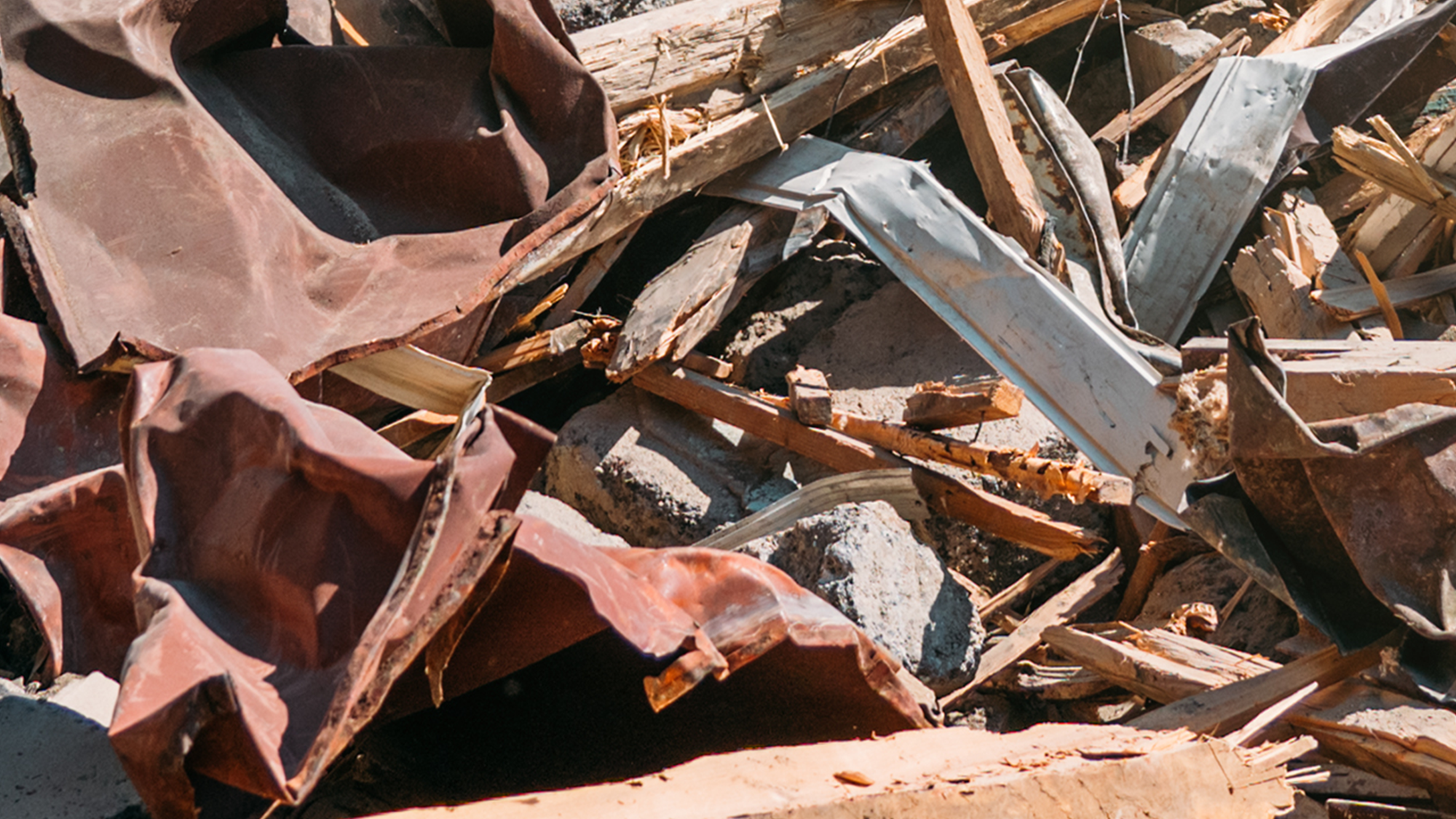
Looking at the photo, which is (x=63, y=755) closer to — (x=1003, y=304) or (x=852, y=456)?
(x=852, y=456)

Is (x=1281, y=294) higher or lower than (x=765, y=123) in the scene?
lower

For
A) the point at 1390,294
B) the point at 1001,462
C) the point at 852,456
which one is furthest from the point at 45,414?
the point at 1390,294

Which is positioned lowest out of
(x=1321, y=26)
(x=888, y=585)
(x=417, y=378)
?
(x=888, y=585)

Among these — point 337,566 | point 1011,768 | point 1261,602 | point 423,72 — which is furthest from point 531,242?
point 1261,602

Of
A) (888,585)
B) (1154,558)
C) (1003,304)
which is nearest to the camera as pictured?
(888,585)

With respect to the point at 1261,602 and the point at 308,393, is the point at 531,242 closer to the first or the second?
the point at 308,393

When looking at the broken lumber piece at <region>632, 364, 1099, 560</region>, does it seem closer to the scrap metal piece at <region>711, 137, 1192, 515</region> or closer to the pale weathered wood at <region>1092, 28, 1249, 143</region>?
the scrap metal piece at <region>711, 137, 1192, 515</region>

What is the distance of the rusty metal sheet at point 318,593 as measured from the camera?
1.28 m

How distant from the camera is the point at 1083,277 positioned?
13.2ft

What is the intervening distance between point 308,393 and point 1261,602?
2.84 meters

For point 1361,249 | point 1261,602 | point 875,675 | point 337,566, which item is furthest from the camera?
point 1361,249

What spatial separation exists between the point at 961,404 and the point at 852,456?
0.41m

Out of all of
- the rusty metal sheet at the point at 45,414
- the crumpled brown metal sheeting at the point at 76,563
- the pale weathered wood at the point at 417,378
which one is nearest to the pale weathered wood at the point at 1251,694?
the pale weathered wood at the point at 417,378

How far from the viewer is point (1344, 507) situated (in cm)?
225
